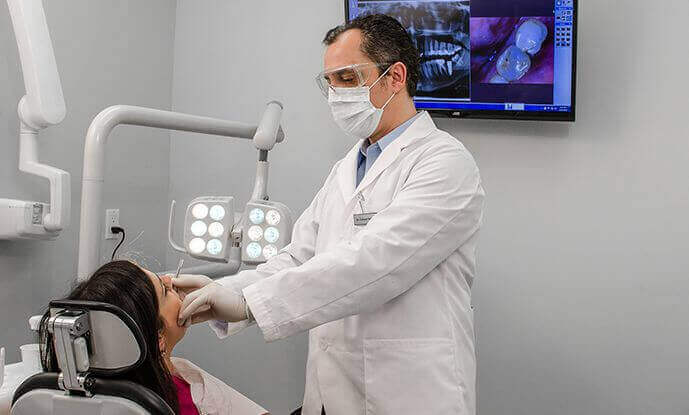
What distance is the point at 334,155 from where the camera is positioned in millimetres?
2660

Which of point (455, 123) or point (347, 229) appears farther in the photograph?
point (455, 123)

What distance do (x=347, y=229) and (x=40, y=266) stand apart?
4.13 feet

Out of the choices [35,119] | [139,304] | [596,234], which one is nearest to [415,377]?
[139,304]

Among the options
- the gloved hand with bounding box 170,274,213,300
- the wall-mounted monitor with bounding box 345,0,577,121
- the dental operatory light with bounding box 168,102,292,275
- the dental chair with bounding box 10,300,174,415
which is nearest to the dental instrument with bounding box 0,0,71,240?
the dental operatory light with bounding box 168,102,292,275

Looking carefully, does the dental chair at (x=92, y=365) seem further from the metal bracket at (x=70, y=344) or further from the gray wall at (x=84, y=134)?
the gray wall at (x=84, y=134)

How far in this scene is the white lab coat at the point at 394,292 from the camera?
1.39m

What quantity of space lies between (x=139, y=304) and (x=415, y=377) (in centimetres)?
58

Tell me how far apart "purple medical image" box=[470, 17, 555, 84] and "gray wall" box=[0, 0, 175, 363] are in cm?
128

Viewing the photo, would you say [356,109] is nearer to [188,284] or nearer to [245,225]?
[188,284]

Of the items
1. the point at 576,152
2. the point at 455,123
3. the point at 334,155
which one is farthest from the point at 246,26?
the point at 576,152

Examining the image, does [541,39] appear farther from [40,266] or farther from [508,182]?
[40,266]

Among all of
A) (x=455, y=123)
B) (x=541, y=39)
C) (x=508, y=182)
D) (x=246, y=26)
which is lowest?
(x=508, y=182)

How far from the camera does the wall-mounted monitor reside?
2191mm

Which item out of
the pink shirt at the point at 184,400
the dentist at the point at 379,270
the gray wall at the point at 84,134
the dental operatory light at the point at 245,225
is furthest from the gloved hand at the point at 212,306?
the gray wall at the point at 84,134
